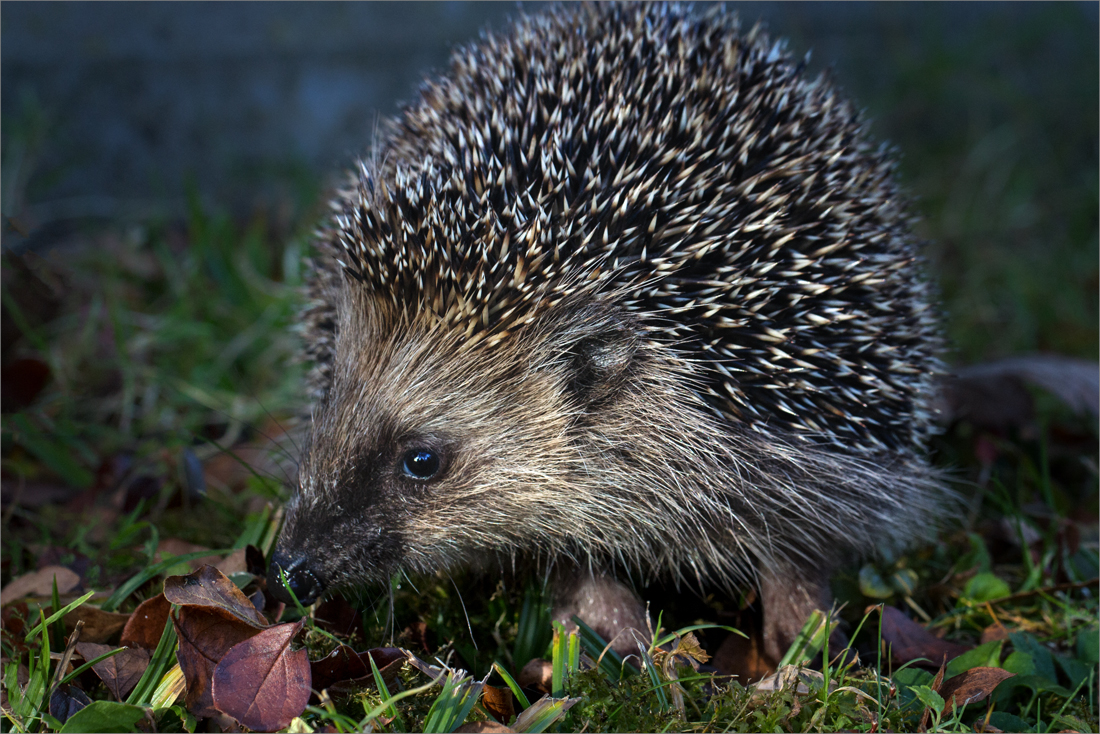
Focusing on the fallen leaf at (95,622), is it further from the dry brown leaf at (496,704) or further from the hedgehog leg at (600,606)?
the hedgehog leg at (600,606)

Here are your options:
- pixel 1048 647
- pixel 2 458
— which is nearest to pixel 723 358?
pixel 1048 647

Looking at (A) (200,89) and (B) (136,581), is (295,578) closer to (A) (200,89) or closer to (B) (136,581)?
(B) (136,581)

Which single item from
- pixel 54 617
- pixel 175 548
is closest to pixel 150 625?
pixel 54 617

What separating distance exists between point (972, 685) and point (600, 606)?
109 cm

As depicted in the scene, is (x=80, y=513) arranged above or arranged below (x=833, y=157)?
below

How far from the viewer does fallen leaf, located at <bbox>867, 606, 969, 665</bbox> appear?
281 centimetres

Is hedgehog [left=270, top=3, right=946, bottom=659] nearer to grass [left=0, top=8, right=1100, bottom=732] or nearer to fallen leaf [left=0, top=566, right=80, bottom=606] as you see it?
grass [left=0, top=8, right=1100, bottom=732]

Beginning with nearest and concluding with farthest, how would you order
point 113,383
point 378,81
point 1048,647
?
point 1048,647 → point 113,383 → point 378,81

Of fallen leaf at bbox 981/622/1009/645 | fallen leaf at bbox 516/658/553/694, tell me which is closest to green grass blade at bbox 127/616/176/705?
fallen leaf at bbox 516/658/553/694

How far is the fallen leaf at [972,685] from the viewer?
2.51 meters

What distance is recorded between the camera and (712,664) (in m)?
2.86

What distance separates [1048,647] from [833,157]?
1.74m

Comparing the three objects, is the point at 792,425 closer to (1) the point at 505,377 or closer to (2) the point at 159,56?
(1) the point at 505,377

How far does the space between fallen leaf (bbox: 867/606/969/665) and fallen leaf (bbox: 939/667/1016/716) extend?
17cm
